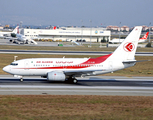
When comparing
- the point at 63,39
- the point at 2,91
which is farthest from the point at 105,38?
the point at 2,91

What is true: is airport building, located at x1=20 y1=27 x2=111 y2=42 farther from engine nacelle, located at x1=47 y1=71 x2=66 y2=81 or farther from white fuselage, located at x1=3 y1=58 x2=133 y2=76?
engine nacelle, located at x1=47 y1=71 x2=66 y2=81

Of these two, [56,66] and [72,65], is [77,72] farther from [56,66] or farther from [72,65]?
[56,66]

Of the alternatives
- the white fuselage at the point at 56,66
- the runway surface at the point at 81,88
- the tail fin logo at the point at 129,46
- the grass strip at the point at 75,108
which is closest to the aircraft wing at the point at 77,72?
the white fuselage at the point at 56,66

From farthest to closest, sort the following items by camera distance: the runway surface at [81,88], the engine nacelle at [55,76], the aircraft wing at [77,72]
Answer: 1. the aircraft wing at [77,72]
2. the engine nacelle at [55,76]
3. the runway surface at [81,88]

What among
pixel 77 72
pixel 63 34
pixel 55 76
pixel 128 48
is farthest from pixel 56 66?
pixel 63 34

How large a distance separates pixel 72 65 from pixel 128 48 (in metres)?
8.92

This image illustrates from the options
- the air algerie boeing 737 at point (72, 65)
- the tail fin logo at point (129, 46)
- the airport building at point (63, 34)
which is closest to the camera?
the air algerie boeing 737 at point (72, 65)

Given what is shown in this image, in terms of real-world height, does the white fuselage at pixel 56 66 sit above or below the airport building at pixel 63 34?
below

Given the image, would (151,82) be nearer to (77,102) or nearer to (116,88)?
(116,88)

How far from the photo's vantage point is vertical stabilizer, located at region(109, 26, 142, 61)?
35.7 m

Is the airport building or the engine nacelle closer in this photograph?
the engine nacelle

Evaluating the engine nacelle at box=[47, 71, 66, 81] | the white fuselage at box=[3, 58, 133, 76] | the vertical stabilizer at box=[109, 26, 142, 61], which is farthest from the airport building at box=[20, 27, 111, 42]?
the engine nacelle at box=[47, 71, 66, 81]

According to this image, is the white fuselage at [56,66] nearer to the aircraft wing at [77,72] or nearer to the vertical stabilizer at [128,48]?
the aircraft wing at [77,72]

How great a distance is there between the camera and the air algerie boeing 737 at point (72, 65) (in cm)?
3312
